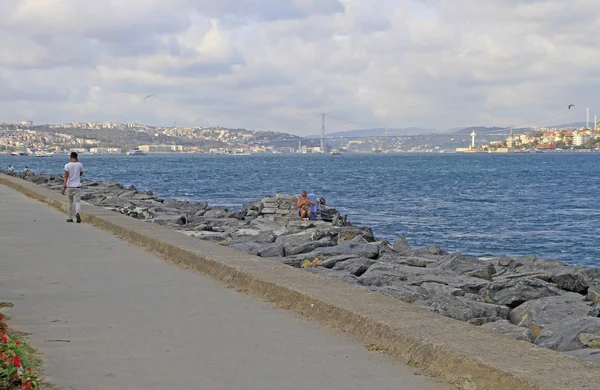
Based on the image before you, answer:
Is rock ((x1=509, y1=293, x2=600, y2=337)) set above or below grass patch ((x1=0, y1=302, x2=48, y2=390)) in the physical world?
below

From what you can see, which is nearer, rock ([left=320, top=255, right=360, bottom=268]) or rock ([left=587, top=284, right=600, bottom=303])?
rock ([left=587, top=284, right=600, bottom=303])

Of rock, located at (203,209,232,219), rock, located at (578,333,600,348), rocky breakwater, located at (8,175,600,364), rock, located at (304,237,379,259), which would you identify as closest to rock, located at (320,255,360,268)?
rocky breakwater, located at (8,175,600,364)

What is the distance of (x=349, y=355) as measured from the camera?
19.9ft

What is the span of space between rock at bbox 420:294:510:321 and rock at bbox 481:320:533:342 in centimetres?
28

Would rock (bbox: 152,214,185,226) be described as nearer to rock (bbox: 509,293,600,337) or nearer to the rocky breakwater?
the rocky breakwater

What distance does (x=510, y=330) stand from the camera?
25.7 ft

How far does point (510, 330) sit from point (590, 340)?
0.99 meters

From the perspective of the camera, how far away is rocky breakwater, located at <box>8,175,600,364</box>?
7851 mm

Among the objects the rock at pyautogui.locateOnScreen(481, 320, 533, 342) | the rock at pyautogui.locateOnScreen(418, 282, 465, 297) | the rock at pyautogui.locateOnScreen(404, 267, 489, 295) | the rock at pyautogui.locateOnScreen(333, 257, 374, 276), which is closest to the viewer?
the rock at pyautogui.locateOnScreen(481, 320, 533, 342)

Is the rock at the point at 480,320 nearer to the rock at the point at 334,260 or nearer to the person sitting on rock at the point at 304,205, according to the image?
the rock at the point at 334,260

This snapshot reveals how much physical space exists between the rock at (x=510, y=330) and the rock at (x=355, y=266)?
3.67m

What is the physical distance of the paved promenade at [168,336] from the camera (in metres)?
5.39

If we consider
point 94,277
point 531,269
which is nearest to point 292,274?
point 94,277

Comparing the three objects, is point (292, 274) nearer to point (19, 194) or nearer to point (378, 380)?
point (378, 380)
